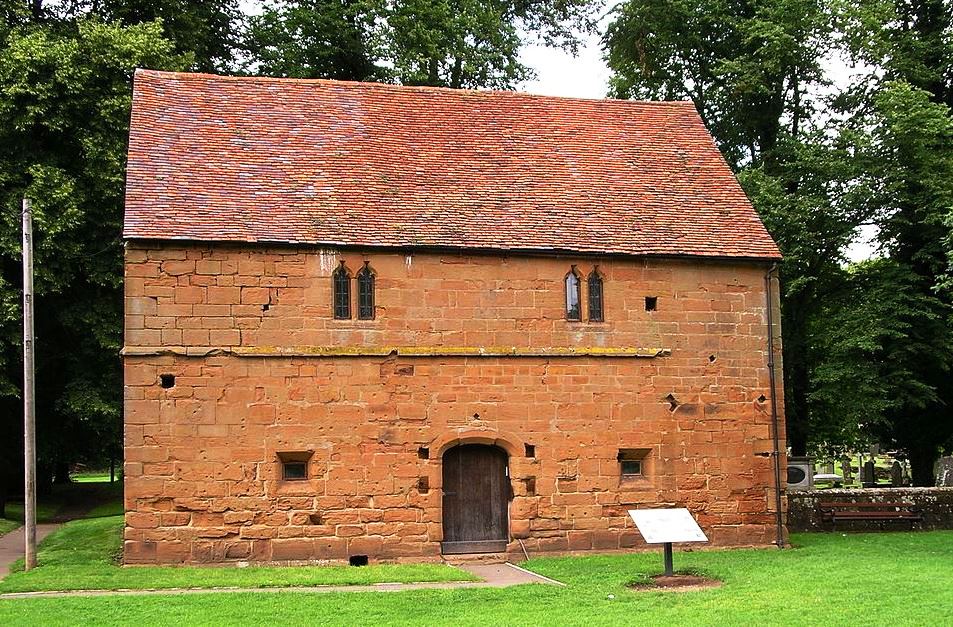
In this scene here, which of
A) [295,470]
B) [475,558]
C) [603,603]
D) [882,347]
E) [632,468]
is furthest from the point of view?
[882,347]

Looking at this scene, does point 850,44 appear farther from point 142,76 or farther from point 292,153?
point 142,76

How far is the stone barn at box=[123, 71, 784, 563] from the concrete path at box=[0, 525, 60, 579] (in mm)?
2843

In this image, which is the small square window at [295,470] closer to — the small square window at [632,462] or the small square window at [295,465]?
the small square window at [295,465]

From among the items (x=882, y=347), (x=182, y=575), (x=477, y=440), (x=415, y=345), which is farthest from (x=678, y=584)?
(x=882, y=347)

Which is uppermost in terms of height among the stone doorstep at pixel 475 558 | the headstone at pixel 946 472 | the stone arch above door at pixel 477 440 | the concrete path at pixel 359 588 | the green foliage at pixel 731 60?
the green foliage at pixel 731 60

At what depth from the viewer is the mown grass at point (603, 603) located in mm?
12617

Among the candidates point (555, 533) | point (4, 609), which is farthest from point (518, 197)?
point (4, 609)

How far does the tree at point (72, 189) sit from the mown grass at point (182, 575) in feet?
29.1

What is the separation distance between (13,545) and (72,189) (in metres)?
8.51

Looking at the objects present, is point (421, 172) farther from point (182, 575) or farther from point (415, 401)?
point (182, 575)

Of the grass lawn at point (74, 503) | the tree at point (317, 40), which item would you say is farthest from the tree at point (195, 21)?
the grass lawn at point (74, 503)

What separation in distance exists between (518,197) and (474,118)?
9.80ft

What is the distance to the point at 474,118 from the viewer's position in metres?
→ 22.6

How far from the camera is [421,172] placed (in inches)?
811
